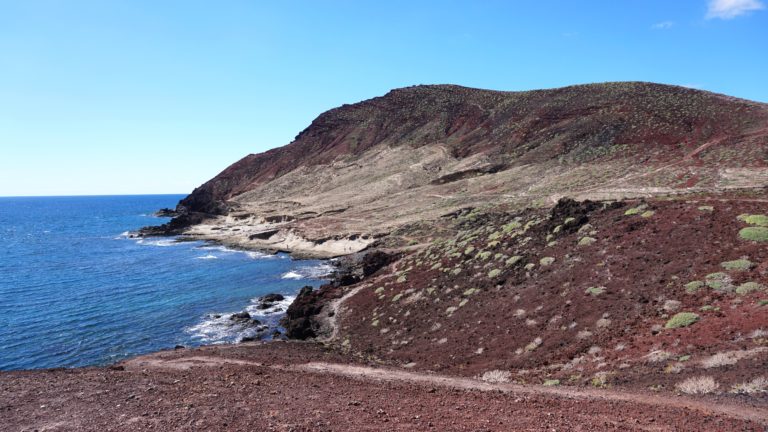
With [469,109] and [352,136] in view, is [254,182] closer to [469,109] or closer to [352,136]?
[352,136]

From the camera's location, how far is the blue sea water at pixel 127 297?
3319cm

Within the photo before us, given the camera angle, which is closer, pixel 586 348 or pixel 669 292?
pixel 586 348

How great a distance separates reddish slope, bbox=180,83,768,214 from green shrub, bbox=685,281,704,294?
49.3m

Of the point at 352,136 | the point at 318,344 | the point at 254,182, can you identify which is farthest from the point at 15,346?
the point at 352,136

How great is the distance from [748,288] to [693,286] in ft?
5.89

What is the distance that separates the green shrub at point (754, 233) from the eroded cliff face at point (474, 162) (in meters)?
28.1

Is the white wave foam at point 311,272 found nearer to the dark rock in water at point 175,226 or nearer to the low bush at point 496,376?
the low bush at point 496,376

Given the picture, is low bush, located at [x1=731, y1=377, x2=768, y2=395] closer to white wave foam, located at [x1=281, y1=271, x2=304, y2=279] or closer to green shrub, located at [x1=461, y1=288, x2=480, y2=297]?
green shrub, located at [x1=461, y1=288, x2=480, y2=297]

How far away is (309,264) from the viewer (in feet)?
201

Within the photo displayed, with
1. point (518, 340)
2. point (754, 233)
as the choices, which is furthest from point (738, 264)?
point (518, 340)

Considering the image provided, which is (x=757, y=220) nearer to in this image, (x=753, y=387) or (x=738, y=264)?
(x=738, y=264)

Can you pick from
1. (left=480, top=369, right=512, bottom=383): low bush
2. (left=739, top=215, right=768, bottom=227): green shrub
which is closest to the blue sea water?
(left=480, top=369, right=512, bottom=383): low bush

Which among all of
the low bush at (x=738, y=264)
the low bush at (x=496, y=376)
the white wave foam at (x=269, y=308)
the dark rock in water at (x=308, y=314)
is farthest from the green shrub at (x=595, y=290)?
the white wave foam at (x=269, y=308)

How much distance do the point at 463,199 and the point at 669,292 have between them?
54.5m
